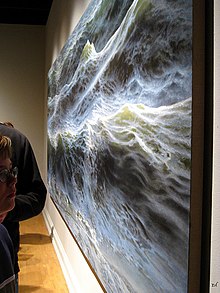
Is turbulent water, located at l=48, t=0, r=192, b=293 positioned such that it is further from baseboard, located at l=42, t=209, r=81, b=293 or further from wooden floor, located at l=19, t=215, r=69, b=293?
wooden floor, located at l=19, t=215, r=69, b=293

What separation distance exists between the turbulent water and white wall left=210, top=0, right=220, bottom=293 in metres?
0.06

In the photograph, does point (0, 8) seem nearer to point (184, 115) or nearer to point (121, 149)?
point (121, 149)

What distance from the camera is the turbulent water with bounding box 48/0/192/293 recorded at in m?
0.96

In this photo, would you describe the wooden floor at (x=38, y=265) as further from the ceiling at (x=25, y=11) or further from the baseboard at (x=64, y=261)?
the ceiling at (x=25, y=11)

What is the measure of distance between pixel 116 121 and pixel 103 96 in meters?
0.26

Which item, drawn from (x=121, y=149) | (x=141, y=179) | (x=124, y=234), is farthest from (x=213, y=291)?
(x=121, y=149)

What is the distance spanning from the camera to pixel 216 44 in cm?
90

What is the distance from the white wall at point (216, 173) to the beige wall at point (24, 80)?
5356mm

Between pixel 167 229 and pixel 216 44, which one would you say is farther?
pixel 167 229

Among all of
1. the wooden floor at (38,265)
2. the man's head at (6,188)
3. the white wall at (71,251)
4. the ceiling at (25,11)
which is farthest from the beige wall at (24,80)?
the man's head at (6,188)

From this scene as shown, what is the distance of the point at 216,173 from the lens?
90 cm

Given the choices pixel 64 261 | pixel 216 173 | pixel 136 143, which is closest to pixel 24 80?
pixel 64 261

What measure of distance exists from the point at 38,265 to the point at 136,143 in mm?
2704

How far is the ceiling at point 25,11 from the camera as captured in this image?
511cm
